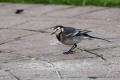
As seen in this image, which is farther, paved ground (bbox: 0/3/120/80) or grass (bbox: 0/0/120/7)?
grass (bbox: 0/0/120/7)

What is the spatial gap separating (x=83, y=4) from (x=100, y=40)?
322 cm

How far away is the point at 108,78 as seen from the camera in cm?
528

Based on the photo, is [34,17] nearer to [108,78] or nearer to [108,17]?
[108,17]

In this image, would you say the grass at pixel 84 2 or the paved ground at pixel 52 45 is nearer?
the paved ground at pixel 52 45

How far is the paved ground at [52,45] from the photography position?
557cm

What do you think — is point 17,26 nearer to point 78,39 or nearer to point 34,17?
point 34,17

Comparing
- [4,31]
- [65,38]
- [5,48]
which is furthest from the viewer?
[4,31]

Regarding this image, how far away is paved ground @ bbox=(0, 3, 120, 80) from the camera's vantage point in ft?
18.3

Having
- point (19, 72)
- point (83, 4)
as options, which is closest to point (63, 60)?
point (19, 72)

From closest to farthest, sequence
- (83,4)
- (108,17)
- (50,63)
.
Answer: (50,63)
(108,17)
(83,4)

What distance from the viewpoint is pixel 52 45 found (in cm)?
721

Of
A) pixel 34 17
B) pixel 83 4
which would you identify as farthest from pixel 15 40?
pixel 83 4

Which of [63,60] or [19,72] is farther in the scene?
[63,60]

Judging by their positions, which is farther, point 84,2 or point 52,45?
point 84,2
